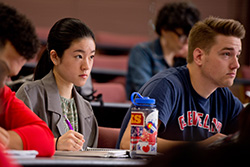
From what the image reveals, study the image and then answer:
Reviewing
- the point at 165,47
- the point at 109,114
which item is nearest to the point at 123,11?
the point at 165,47

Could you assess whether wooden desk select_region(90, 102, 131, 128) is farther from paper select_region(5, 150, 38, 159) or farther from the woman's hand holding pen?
paper select_region(5, 150, 38, 159)

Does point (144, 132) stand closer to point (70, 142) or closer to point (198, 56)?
point (70, 142)

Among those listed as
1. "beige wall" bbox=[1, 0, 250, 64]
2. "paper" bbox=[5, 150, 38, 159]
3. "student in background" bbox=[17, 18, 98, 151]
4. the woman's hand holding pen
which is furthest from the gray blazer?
"beige wall" bbox=[1, 0, 250, 64]

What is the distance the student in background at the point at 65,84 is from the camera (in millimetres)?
1704

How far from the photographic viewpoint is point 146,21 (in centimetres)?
607

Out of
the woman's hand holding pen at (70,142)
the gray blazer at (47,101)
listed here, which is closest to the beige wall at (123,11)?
the gray blazer at (47,101)

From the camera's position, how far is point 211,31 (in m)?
1.95

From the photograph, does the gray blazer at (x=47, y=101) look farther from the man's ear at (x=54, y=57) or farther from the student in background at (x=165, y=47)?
the student in background at (x=165, y=47)

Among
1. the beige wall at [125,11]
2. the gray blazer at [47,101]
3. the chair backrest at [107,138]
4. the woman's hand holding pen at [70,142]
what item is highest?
the beige wall at [125,11]

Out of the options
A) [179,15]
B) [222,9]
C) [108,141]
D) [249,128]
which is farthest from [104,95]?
[222,9]

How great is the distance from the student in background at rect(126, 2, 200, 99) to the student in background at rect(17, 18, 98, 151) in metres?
1.35

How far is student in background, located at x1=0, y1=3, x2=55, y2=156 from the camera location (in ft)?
3.91

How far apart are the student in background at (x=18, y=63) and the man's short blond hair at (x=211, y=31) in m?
0.95

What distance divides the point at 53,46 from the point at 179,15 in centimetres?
156
